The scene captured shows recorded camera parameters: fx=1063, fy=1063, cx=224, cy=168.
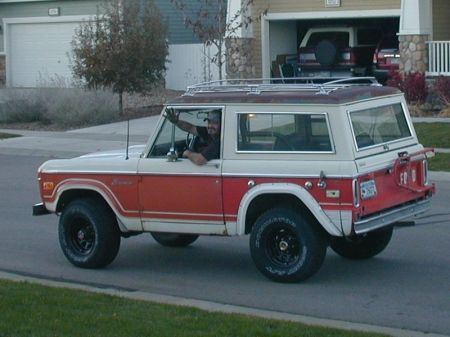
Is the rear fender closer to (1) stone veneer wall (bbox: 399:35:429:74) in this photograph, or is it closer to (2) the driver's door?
(2) the driver's door

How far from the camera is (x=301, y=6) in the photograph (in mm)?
30672

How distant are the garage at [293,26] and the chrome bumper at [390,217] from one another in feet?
66.0

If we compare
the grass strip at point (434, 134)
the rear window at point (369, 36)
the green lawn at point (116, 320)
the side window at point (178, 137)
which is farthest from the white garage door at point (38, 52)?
the green lawn at point (116, 320)

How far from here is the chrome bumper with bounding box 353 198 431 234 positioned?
920 cm

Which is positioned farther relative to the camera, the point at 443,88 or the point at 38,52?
the point at 38,52

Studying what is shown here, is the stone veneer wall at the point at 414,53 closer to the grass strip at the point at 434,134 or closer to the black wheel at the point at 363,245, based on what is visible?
the grass strip at the point at 434,134

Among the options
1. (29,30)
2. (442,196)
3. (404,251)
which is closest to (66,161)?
(404,251)

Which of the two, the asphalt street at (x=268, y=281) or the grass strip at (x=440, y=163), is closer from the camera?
the asphalt street at (x=268, y=281)

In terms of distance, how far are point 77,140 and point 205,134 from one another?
A: 14.9 metres

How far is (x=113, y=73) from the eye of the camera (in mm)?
28984

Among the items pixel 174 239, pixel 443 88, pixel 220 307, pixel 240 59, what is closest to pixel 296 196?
pixel 220 307

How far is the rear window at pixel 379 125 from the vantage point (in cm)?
955

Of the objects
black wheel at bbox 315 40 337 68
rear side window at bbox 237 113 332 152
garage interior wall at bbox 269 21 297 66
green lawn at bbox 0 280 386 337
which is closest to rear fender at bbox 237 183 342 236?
rear side window at bbox 237 113 332 152

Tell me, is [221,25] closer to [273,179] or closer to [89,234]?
[89,234]
